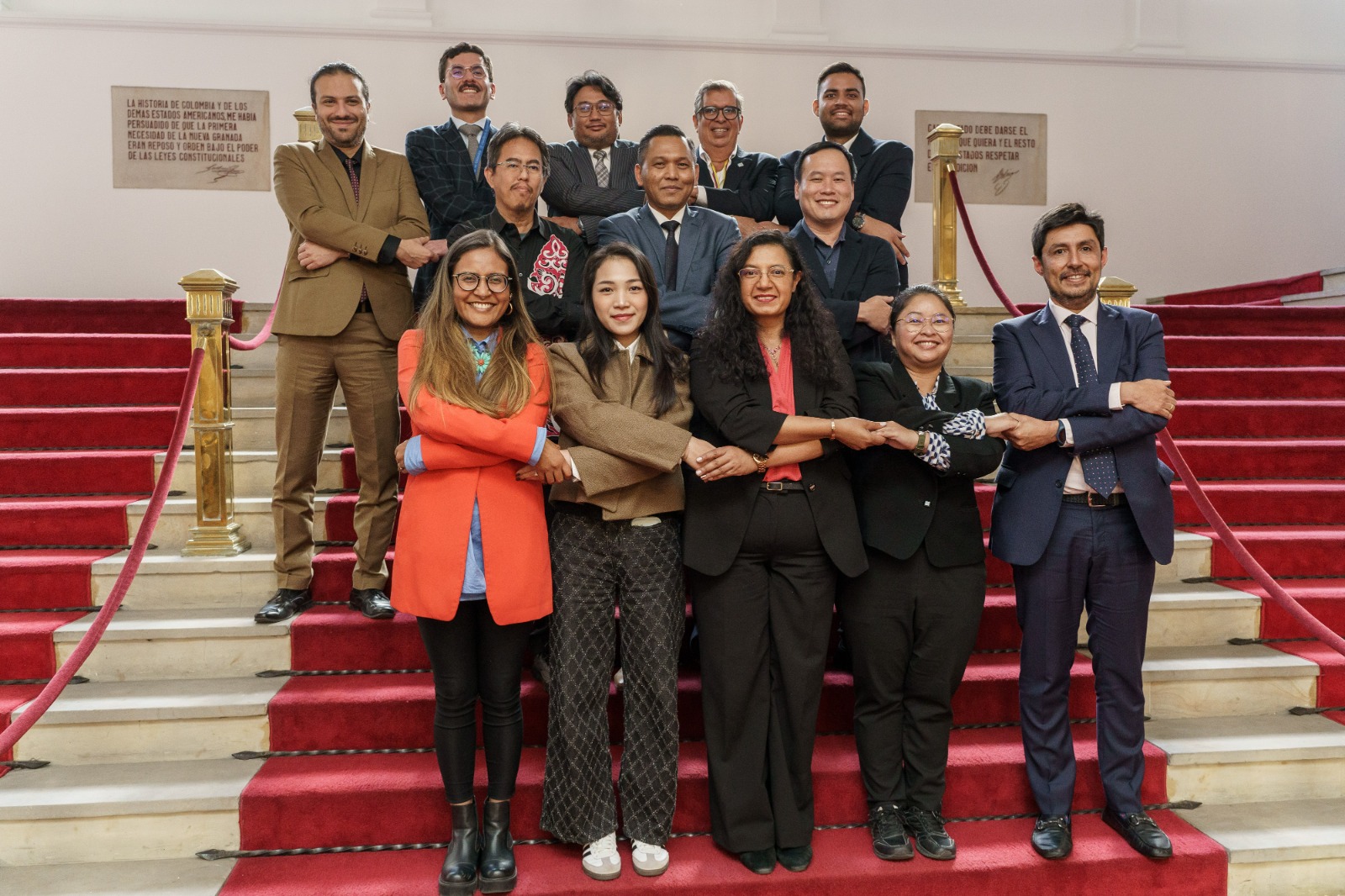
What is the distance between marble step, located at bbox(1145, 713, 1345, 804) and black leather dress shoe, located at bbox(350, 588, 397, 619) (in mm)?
2404

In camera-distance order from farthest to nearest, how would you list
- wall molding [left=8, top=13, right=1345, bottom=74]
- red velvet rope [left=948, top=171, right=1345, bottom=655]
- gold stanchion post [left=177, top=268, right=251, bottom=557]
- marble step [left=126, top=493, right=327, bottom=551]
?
wall molding [left=8, top=13, right=1345, bottom=74], marble step [left=126, top=493, right=327, bottom=551], gold stanchion post [left=177, top=268, right=251, bottom=557], red velvet rope [left=948, top=171, right=1345, bottom=655]

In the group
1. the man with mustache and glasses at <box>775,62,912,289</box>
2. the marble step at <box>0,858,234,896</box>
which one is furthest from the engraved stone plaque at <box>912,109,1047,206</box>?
the marble step at <box>0,858,234,896</box>

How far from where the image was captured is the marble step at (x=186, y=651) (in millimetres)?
2887

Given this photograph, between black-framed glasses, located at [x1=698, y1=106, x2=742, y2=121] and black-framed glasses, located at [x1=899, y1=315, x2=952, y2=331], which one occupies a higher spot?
black-framed glasses, located at [x1=698, y1=106, x2=742, y2=121]


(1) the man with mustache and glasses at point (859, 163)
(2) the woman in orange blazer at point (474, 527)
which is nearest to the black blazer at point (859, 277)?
(1) the man with mustache and glasses at point (859, 163)

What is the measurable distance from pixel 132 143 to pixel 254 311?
294 centimetres

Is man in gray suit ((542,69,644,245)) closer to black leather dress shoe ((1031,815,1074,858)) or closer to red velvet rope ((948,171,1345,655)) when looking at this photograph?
red velvet rope ((948,171,1345,655))

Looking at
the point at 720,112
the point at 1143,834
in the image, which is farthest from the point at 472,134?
the point at 1143,834

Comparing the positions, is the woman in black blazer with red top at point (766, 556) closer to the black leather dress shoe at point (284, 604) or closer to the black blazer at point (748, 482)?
the black blazer at point (748, 482)

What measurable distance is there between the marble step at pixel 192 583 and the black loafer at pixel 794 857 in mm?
1928

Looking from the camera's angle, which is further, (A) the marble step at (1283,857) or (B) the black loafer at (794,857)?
(A) the marble step at (1283,857)

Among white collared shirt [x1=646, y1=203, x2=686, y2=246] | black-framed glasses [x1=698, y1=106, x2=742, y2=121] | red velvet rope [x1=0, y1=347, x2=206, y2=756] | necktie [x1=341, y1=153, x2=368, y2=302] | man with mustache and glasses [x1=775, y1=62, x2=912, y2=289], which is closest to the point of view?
red velvet rope [x1=0, y1=347, x2=206, y2=756]

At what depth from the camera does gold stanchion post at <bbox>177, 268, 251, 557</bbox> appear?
10.6 feet

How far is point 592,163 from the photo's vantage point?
345 centimetres
